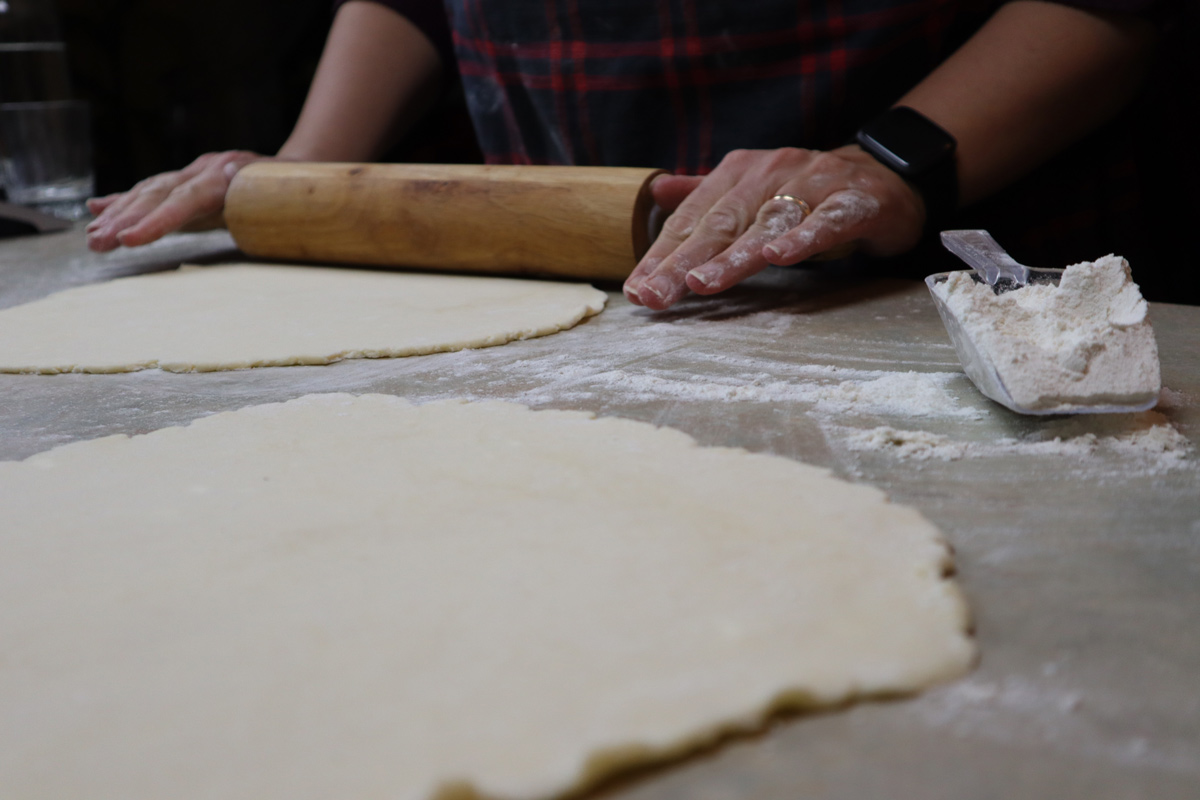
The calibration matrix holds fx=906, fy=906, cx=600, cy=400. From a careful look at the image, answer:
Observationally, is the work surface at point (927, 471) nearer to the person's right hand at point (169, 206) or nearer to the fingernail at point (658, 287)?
the fingernail at point (658, 287)

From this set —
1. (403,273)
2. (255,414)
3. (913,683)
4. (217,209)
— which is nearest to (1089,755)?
(913,683)

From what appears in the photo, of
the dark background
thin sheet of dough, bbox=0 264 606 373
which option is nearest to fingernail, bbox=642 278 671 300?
thin sheet of dough, bbox=0 264 606 373

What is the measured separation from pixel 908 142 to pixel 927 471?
0.90 metres

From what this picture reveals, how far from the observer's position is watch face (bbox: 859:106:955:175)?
1.60 m

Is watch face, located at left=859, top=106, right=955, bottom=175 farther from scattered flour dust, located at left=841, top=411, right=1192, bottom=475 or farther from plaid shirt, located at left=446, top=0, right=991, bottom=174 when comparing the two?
scattered flour dust, located at left=841, top=411, right=1192, bottom=475

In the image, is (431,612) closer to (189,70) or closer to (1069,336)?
(1069,336)

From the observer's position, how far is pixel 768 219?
4.93 feet

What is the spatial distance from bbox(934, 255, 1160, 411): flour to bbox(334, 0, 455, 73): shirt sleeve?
1919mm

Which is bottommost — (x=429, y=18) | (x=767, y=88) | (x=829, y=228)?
(x=829, y=228)

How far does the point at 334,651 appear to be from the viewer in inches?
24.5

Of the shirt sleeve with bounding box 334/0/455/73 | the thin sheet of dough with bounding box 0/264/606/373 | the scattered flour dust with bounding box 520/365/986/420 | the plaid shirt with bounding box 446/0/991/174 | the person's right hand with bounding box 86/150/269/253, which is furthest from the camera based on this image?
the shirt sleeve with bounding box 334/0/455/73

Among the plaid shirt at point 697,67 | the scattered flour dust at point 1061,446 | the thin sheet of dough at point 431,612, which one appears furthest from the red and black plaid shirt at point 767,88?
the thin sheet of dough at point 431,612

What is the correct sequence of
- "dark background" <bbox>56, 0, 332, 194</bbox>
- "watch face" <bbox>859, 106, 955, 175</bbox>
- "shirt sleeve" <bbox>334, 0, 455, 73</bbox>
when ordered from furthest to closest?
"dark background" <bbox>56, 0, 332, 194</bbox> → "shirt sleeve" <bbox>334, 0, 455, 73</bbox> → "watch face" <bbox>859, 106, 955, 175</bbox>

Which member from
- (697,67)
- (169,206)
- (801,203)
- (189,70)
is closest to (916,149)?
(801,203)
